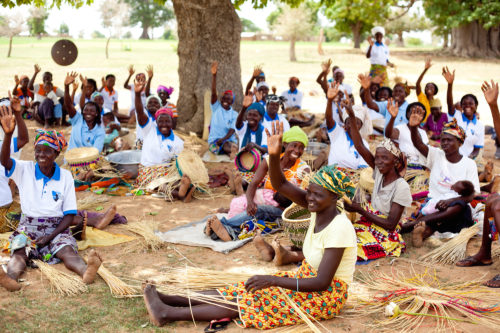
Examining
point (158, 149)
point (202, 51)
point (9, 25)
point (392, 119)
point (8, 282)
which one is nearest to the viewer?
point (8, 282)

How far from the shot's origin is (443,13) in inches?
880

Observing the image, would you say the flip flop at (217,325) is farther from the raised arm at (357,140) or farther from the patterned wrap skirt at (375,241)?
the raised arm at (357,140)

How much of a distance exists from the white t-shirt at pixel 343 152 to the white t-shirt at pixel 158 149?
2.07 metres

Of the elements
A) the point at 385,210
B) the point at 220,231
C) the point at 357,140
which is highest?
the point at 357,140

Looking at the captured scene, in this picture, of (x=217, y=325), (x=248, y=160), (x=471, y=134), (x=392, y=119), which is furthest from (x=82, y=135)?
(x=471, y=134)

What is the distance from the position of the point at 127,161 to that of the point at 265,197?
302cm

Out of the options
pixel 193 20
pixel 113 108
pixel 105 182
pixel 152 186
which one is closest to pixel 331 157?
pixel 152 186

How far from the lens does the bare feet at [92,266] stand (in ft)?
12.5

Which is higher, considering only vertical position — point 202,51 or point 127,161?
point 202,51

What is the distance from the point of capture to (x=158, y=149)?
21.7ft

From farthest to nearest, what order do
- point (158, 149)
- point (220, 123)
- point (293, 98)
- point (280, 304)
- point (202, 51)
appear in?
point (293, 98) → point (202, 51) → point (220, 123) → point (158, 149) → point (280, 304)

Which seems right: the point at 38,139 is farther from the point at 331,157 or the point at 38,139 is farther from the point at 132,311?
the point at 331,157

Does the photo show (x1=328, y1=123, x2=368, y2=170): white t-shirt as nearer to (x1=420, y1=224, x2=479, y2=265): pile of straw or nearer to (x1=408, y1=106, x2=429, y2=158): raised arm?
(x1=408, y1=106, x2=429, y2=158): raised arm

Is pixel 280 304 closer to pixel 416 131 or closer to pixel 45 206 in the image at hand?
pixel 45 206
